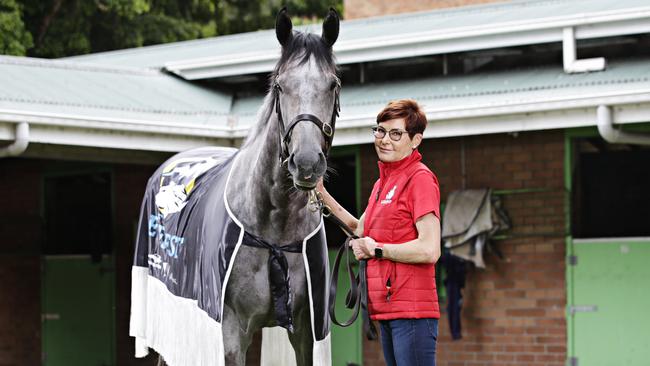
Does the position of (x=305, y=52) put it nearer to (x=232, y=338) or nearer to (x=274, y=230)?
(x=274, y=230)

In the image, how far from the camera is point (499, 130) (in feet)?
29.0

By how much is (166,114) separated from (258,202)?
4869mm

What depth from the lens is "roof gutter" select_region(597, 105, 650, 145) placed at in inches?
324

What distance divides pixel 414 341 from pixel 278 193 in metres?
1.10

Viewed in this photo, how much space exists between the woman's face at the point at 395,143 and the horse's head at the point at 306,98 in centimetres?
24

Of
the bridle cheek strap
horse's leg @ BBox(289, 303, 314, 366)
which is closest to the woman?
the bridle cheek strap

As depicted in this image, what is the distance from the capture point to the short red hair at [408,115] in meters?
4.59

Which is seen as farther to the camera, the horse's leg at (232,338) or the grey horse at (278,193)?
the horse's leg at (232,338)

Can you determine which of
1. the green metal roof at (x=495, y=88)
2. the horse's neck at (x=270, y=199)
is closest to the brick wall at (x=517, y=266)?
the green metal roof at (x=495, y=88)

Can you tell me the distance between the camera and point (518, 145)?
9852mm

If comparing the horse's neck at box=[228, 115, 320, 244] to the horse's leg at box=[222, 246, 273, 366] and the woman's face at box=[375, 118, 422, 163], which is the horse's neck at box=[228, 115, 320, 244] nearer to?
the horse's leg at box=[222, 246, 273, 366]

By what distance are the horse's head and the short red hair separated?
29cm

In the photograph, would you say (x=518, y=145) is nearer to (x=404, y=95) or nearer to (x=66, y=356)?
(x=404, y=95)

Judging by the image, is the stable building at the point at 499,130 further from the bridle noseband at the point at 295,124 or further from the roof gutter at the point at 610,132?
the bridle noseband at the point at 295,124
